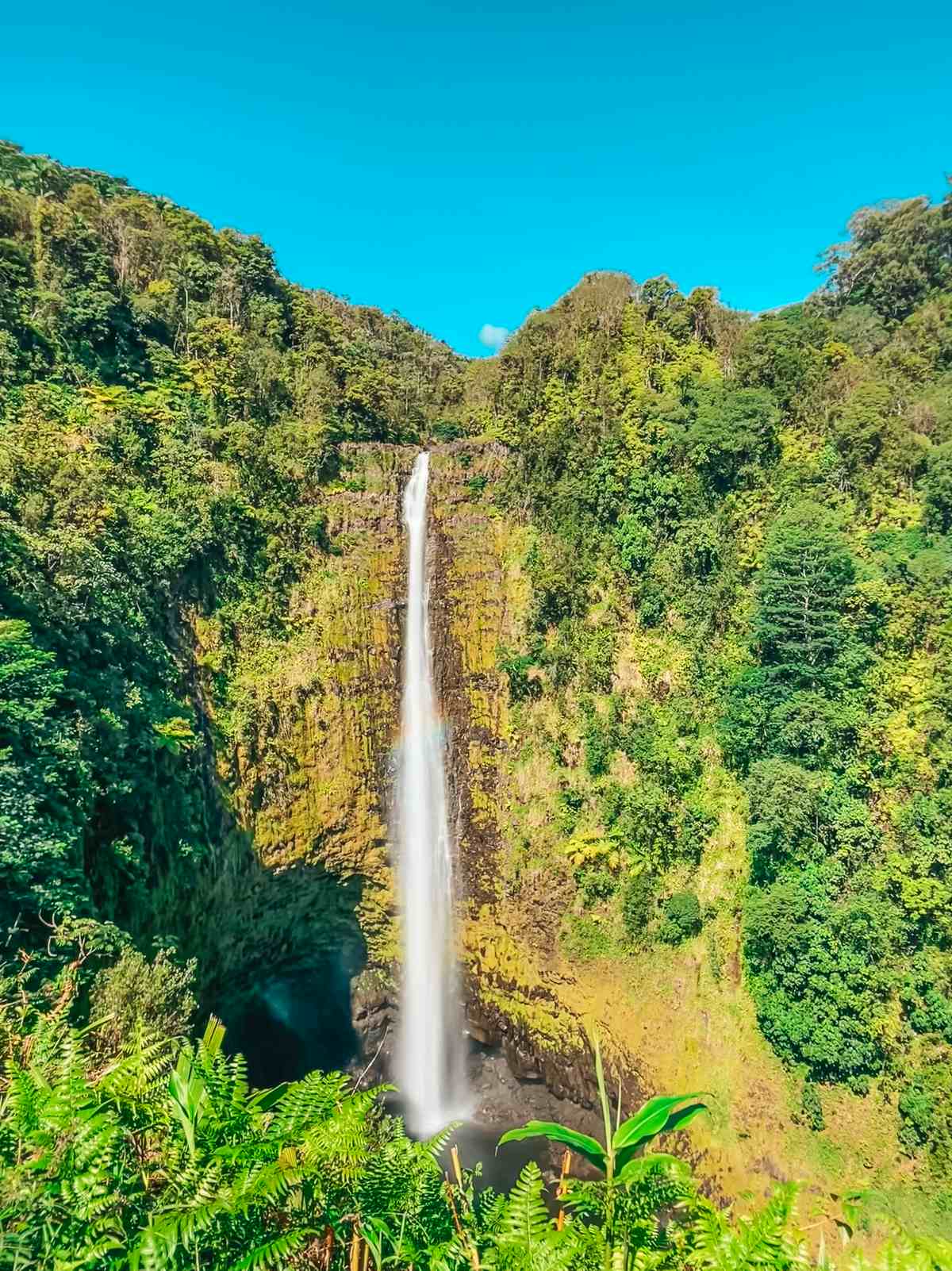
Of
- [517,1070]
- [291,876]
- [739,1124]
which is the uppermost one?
[291,876]

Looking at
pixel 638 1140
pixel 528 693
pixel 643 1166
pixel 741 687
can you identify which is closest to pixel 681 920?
pixel 741 687

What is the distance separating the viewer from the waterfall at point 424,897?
60.8ft

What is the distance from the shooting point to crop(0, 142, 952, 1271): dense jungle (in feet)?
42.6

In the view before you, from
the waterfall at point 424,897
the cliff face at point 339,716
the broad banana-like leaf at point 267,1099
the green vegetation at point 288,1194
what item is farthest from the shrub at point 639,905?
the broad banana-like leaf at point 267,1099

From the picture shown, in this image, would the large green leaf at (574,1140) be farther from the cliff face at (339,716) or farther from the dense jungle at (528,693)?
the cliff face at (339,716)

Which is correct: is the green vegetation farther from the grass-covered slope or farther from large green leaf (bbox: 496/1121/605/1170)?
the grass-covered slope

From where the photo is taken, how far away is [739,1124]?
14484 millimetres

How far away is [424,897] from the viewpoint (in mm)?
20172

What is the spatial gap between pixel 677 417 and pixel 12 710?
1933 centimetres

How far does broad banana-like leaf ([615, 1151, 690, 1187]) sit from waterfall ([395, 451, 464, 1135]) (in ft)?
57.6

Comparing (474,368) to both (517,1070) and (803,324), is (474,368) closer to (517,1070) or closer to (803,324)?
(803,324)

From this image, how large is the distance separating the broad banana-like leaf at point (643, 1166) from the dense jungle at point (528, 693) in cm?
620

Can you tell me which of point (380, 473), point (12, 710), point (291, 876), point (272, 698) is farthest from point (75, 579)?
point (380, 473)

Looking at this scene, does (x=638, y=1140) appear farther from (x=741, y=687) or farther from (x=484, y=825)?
(x=484, y=825)
